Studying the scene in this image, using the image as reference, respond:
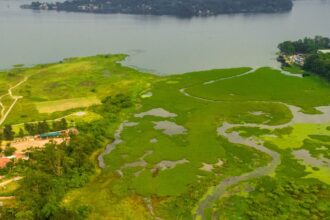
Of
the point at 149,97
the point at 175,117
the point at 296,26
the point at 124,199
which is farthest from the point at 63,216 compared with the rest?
the point at 296,26

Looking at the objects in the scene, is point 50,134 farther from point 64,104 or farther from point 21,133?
point 64,104

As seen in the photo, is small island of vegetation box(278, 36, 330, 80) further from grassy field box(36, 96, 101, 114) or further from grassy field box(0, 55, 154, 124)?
grassy field box(36, 96, 101, 114)

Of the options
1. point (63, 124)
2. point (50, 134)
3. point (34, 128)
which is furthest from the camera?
point (63, 124)

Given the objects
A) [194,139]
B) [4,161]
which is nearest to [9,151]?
[4,161]

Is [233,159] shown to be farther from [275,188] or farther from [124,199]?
[124,199]

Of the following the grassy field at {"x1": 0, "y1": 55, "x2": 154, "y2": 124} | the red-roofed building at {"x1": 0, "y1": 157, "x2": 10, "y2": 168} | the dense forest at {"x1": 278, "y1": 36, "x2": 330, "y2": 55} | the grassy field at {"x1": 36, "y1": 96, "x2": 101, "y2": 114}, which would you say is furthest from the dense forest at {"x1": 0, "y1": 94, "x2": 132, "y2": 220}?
the dense forest at {"x1": 278, "y1": 36, "x2": 330, "y2": 55}

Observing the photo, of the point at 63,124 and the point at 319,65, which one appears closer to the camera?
the point at 63,124

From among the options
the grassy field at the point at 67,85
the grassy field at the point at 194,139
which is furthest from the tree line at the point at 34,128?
the grassy field at the point at 67,85

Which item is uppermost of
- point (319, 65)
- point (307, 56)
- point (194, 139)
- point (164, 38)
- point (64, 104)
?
point (164, 38)
